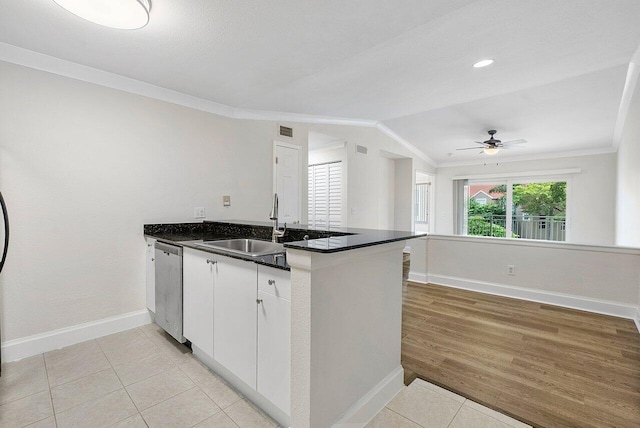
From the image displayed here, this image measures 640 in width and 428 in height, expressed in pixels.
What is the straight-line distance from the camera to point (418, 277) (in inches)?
174

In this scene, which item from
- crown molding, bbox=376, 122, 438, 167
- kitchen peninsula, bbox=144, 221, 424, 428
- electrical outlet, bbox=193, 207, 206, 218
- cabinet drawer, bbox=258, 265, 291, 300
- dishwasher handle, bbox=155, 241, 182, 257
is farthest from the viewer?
crown molding, bbox=376, 122, 438, 167

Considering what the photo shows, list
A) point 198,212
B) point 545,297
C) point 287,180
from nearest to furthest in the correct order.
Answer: point 198,212 → point 545,297 → point 287,180

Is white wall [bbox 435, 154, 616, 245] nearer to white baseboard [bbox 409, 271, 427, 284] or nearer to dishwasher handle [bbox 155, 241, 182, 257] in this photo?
white baseboard [bbox 409, 271, 427, 284]

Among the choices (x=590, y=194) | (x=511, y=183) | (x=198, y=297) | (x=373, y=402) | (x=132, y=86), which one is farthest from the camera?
(x=511, y=183)

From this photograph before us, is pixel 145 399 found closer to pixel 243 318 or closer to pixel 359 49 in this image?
pixel 243 318

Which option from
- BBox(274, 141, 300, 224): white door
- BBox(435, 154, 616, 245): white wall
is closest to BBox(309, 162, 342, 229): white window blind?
BBox(274, 141, 300, 224): white door

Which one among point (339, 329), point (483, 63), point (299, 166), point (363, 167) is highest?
point (483, 63)

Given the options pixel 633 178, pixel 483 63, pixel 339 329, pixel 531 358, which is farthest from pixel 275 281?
pixel 633 178

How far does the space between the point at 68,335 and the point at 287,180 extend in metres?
2.78

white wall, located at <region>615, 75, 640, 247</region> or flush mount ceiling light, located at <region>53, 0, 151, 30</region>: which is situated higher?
flush mount ceiling light, located at <region>53, 0, 151, 30</region>

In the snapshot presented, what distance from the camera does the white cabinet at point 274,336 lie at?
1435 mm

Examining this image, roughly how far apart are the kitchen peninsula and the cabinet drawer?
0.02 metres

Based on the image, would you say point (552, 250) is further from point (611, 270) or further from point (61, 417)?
point (61, 417)

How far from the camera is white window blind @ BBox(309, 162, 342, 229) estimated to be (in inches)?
205
